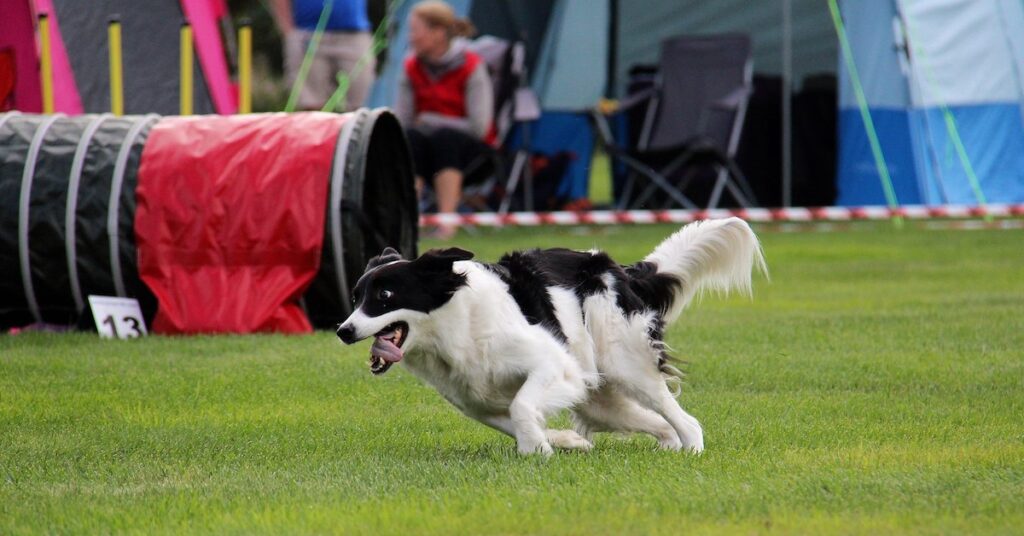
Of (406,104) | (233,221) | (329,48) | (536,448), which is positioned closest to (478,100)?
(406,104)

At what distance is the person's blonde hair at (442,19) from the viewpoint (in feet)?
46.8

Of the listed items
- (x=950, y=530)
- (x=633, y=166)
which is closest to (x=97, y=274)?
(x=950, y=530)

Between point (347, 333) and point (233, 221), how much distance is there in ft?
12.1

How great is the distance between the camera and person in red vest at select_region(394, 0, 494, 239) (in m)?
14.5

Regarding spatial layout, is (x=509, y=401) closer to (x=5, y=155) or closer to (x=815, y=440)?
(x=815, y=440)

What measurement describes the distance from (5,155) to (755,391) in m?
4.52

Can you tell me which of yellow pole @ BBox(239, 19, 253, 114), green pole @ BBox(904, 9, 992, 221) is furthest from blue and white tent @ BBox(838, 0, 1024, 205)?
yellow pole @ BBox(239, 19, 253, 114)

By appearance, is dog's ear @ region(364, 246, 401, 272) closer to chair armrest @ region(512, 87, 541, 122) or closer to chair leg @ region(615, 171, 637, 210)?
chair armrest @ region(512, 87, 541, 122)

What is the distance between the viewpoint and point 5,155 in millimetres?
8578

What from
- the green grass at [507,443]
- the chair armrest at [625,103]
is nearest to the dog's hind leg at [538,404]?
the green grass at [507,443]

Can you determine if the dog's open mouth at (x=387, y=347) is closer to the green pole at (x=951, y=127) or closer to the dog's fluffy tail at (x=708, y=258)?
the dog's fluffy tail at (x=708, y=258)

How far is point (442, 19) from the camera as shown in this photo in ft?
47.0

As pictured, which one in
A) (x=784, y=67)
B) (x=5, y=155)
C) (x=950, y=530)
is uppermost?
(x=950, y=530)

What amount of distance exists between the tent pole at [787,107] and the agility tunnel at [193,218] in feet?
32.1
